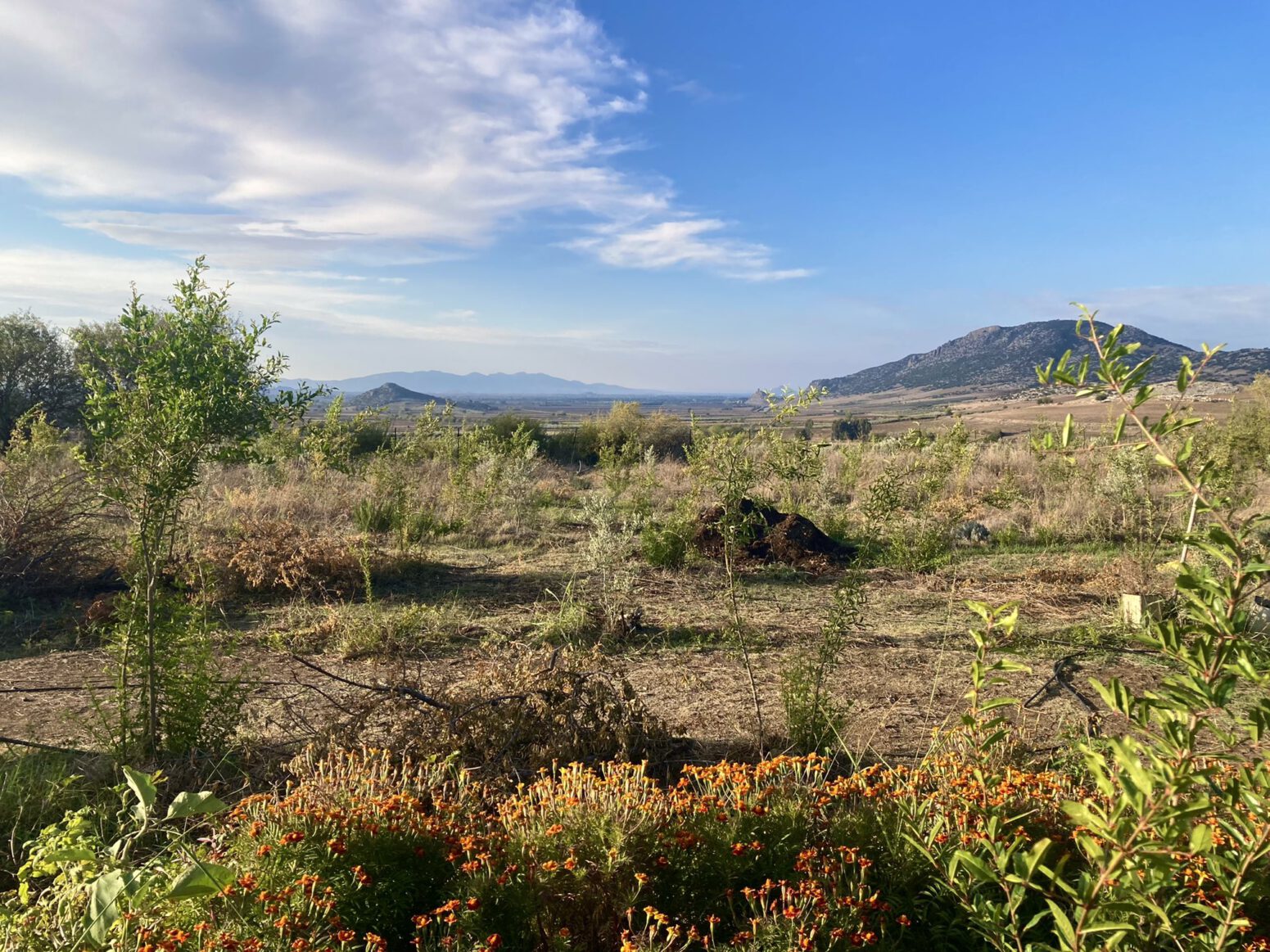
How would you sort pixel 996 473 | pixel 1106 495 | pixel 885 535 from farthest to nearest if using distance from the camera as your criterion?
pixel 996 473 < pixel 1106 495 < pixel 885 535

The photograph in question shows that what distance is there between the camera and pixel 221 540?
8.51 m

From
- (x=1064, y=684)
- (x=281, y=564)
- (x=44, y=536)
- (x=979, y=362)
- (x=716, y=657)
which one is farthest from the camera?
(x=979, y=362)

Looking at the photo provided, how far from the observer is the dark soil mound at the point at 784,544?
919cm

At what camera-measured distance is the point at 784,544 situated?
30.6 feet

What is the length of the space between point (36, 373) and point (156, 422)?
2082 centimetres

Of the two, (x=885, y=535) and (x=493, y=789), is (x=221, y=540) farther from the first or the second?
(x=885, y=535)

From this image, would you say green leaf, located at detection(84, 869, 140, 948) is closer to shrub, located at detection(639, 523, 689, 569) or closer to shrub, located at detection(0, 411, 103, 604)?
shrub, located at detection(0, 411, 103, 604)

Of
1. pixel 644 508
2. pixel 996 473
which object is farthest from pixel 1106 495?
pixel 644 508

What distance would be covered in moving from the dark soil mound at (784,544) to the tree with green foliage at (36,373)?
1730 centimetres

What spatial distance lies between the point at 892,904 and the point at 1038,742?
244cm

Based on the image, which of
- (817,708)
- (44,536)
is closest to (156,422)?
(817,708)

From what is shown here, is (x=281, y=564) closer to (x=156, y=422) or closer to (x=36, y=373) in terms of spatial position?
(x=156, y=422)

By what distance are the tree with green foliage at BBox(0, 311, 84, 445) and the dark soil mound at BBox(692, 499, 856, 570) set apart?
17.3m

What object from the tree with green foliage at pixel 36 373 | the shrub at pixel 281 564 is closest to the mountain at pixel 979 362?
the tree with green foliage at pixel 36 373
